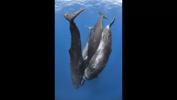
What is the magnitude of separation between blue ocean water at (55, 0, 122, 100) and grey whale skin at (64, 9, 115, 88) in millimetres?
39

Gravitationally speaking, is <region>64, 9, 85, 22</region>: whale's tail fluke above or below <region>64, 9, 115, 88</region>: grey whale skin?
above

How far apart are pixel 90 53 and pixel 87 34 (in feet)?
0.61

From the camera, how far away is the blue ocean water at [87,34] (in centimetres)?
259

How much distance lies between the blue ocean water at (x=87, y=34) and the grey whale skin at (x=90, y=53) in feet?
0.13

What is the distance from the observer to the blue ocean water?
2594 mm

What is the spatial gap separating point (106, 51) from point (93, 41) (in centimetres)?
16

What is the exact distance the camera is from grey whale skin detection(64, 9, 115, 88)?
2648 mm

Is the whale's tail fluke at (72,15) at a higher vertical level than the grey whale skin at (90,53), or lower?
higher

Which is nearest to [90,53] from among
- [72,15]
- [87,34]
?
[87,34]

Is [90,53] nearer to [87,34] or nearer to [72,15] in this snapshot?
[87,34]
